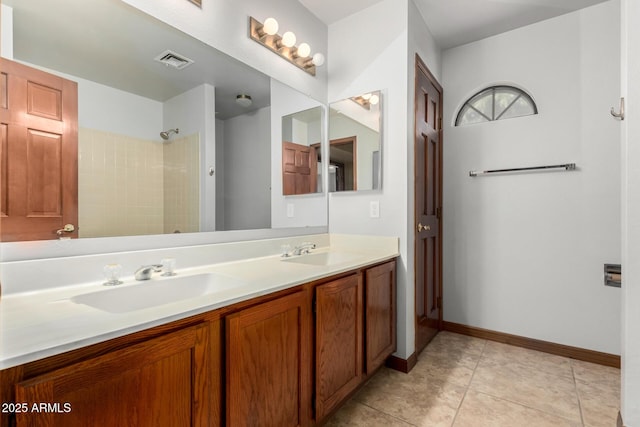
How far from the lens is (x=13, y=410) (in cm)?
56

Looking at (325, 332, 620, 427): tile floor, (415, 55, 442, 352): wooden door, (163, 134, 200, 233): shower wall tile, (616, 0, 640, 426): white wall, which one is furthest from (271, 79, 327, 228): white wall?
(616, 0, 640, 426): white wall

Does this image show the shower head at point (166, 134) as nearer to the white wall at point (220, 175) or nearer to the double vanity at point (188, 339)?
the white wall at point (220, 175)

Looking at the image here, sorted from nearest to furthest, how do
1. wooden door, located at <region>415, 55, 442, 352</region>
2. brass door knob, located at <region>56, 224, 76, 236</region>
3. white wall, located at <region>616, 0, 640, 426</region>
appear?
brass door knob, located at <region>56, 224, 76, 236</region>
white wall, located at <region>616, 0, 640, 426</region>
wooden door, located at <region>415, 55, 442, 352</region>

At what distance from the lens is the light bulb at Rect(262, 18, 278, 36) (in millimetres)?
1737

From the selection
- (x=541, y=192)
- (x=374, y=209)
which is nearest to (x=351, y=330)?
(x=374, y=209)

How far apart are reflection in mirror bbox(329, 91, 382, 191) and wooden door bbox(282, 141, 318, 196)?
6.4 inches

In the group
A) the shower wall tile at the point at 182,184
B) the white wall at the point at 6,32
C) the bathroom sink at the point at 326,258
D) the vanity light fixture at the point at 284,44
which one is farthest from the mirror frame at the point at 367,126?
the white wall at the point at 6,32

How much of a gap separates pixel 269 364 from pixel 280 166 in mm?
1277

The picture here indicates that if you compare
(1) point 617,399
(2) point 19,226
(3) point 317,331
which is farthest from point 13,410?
(1) point 617,399

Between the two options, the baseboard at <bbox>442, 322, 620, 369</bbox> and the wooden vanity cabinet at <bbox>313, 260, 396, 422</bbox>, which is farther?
the baseboard at <bbox>442, 322, 620, 369</bbox>

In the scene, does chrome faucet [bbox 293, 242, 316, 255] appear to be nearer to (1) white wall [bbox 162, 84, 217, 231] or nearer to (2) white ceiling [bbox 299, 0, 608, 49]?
(1) white wall [bbox 162, 84, 217, 231]

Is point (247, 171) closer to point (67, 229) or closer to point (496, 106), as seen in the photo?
point (67, 229)

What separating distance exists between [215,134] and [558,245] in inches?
100

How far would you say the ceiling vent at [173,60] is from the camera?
1324 mm
